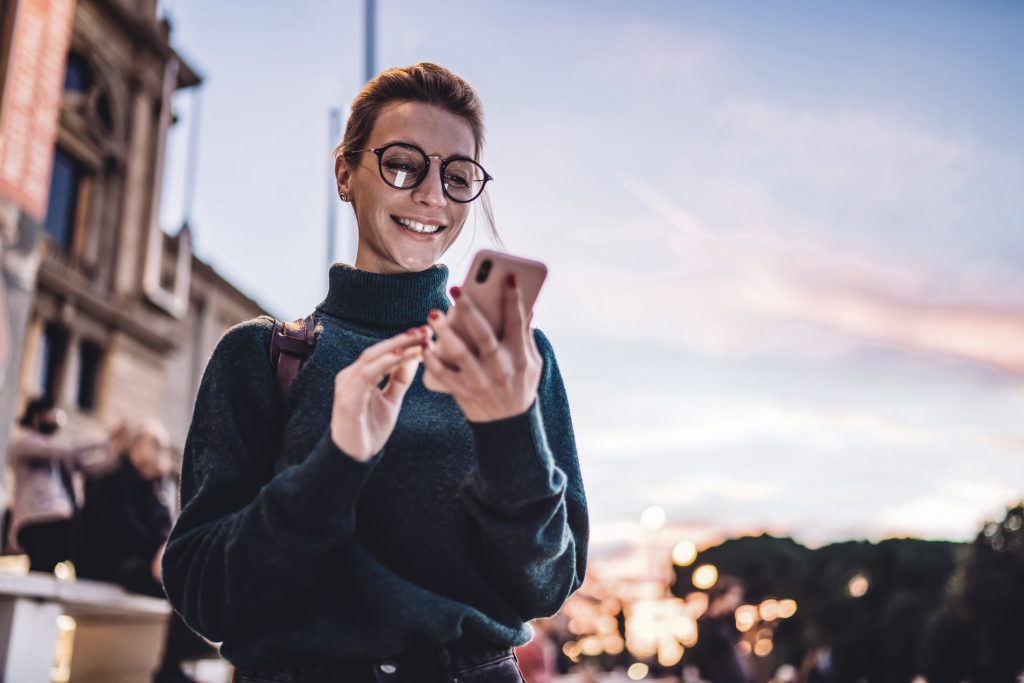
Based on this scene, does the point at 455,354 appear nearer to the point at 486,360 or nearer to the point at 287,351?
the point at 486,360

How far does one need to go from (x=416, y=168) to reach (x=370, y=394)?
1.85 feet

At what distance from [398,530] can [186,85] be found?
3014cm

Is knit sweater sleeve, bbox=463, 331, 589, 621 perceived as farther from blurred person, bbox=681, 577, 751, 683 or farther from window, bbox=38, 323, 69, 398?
window, bbox=38, 323, 69, 398

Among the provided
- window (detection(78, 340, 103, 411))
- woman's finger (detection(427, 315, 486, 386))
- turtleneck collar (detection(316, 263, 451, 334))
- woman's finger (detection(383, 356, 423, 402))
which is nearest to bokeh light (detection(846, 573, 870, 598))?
window (detection(78, 340, 103, 411))

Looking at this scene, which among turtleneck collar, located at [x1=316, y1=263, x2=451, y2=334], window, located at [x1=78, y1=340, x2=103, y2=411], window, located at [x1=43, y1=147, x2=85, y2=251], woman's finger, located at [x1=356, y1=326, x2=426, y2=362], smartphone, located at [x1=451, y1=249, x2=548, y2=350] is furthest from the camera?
window, located at [x1=78, y1=340, x2=103, y2=411]

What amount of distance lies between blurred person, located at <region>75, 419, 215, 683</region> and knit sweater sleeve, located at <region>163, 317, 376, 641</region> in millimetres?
5904

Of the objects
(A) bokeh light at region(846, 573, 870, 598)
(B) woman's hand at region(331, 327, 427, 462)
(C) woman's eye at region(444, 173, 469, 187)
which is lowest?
(A) bokeh light at region(846, 573, 870, 598)

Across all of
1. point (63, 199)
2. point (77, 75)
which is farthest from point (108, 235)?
point (77, 75)

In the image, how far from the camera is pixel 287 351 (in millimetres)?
1821

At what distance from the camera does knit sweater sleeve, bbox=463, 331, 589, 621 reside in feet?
5.01

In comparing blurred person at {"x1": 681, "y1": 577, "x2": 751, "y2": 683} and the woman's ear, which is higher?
the woman's ear

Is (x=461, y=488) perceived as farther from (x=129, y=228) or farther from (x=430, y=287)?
(x=129, y=228)

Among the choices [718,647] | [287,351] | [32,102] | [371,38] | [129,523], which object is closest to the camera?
[287,351]

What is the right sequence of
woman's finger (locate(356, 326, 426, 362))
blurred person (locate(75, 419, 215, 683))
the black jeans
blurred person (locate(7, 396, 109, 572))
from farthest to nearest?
blurred person (locate(75, 419, 215, 683)) < blurred person (locate(7, 396, 109, 572)) < the black jeans < woman's finger (locate(356, 326, 426, 362))
